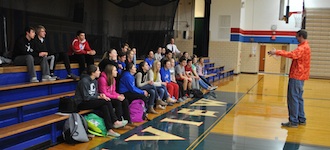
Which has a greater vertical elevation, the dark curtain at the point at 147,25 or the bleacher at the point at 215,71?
the dark curtain at the point at 147,25

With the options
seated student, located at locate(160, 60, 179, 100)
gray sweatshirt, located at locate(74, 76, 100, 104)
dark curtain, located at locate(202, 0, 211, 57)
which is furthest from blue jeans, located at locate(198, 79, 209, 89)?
dark curtain, located at locate(202, 0, 211, 57)

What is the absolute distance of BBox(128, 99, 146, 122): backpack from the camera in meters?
5.46

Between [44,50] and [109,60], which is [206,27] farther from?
[44,50]

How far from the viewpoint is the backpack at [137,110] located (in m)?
5.46

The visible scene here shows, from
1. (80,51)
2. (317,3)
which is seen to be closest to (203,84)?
(80,51)

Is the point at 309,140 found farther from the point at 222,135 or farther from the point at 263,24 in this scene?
the point at 263,24

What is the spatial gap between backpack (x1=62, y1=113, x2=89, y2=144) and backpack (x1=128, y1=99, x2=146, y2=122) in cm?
133

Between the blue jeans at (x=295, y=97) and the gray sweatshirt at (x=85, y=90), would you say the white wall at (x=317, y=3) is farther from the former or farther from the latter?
the gray sweatshirt at (x=85, y=90)

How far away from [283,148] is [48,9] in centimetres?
523

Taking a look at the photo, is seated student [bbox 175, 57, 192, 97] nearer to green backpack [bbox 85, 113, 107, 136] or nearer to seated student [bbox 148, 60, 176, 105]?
seated student [bbox 148, 60, 176, 105]

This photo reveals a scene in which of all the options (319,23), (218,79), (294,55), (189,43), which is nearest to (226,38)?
(189,43)

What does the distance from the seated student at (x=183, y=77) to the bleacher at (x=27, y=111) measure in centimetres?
351

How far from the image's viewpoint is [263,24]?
17.4 metres

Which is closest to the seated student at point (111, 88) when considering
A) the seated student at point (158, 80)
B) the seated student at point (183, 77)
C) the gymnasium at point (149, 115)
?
the gymnasium at point (149, 115)
